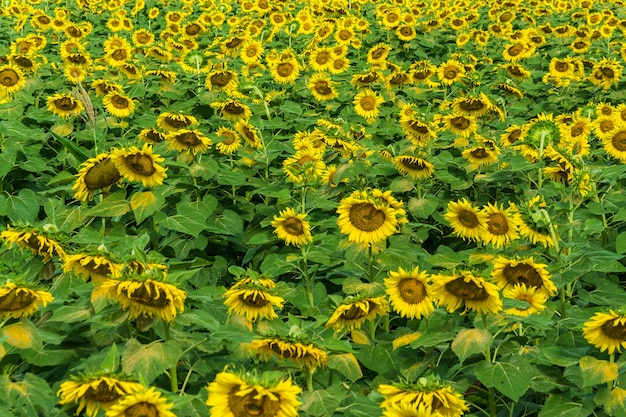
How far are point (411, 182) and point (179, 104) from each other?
2.61 metres

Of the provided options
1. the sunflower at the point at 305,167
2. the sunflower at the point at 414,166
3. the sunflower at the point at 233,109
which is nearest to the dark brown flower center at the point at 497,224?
the sunflower at the point at 414,166

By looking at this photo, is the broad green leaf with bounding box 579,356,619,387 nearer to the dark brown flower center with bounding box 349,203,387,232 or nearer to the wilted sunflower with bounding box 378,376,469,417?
the wilted sunflower with bounding box 378,376,469,417

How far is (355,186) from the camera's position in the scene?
4816 millimetres

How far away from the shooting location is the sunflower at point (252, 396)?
193 centimetres

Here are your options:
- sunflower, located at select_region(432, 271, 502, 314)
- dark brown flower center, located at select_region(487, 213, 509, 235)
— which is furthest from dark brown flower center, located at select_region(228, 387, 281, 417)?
dark brown flower center, located at select_region(487, 213, 509, 235)

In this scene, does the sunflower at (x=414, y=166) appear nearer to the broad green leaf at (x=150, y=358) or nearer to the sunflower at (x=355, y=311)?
the sunflower at (x=355, y=311)

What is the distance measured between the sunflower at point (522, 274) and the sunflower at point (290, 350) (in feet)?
3.57

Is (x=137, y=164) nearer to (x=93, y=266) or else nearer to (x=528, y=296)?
(x=93, y=266)

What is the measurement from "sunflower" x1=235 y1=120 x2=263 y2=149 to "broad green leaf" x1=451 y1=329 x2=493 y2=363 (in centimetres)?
297

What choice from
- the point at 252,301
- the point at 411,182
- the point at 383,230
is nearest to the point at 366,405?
the point at 252,301

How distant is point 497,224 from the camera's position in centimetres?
361

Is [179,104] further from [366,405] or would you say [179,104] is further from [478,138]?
[366,405]

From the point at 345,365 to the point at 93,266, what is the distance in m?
1.00

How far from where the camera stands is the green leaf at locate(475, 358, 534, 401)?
257 cm
